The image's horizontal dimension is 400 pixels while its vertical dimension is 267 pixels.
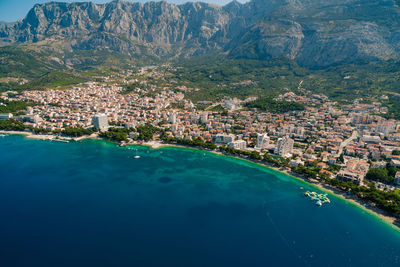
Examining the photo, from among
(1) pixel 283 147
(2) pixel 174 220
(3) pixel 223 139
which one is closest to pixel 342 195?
(1) pixel 283 147

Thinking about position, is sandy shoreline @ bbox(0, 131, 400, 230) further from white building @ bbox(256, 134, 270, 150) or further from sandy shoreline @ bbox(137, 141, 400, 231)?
white building @ bbox(256, 134, 270, 150)

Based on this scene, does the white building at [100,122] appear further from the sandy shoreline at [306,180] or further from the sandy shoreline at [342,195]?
the sandy shoreline at [342,195]

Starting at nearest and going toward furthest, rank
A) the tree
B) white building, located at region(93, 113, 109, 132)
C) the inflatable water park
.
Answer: the inflatable water park, the tree, white building, located at region(93, 113, 109, 132)

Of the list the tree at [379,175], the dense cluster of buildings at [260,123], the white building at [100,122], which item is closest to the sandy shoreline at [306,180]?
the dense cluster of buildings at [260,123]

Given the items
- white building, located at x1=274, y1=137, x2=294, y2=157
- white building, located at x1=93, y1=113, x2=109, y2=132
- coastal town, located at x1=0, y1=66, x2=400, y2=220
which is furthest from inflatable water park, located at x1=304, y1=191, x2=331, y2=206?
white building, located at x1=93, y1=113, x2=109, y2=132

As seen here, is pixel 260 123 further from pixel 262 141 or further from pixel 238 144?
pixel 238 144

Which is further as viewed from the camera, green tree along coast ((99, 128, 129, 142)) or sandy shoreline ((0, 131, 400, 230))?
green tree along coast ((99, 128, 129, 142))

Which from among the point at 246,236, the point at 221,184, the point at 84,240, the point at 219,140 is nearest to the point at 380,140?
the point at 219,140
